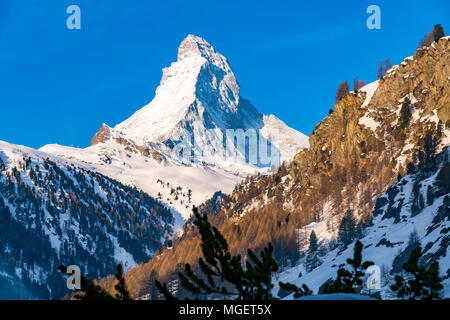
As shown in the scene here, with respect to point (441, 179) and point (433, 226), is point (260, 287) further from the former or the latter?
point (441, 179)

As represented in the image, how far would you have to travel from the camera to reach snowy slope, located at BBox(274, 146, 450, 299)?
133500mm

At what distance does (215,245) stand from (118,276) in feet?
15.8

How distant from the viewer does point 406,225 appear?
163 m

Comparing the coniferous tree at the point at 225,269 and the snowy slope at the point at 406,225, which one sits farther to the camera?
the snowy slope at the point at 406,225

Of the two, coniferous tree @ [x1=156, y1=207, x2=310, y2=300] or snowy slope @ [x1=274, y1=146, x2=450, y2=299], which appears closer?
coniferous tree @ [x1=156, y1=207, x2=310, y2=300]

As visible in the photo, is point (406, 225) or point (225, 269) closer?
point (225, 269)

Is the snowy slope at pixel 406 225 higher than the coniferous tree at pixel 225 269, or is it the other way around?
the snowy slope at pixel 406 225

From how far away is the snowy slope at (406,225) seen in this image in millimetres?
133500

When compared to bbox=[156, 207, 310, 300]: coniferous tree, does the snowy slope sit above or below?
above

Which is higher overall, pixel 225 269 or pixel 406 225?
pixel 406 225
